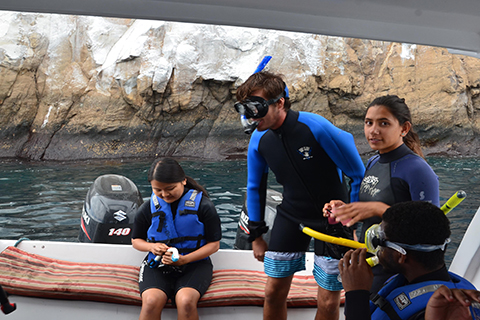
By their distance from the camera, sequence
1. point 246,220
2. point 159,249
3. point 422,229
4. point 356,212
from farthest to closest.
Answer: point 246,220, point 159,249, point 356,212, point 422,229

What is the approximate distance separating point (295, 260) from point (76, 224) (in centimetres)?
495

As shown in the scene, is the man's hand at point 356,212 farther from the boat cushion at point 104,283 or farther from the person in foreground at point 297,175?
the boat cushion at point 104,283

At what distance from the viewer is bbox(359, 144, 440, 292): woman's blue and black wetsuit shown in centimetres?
148

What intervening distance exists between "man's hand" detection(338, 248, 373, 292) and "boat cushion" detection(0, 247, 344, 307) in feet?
4.25

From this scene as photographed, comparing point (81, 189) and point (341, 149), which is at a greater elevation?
point (341, 149)

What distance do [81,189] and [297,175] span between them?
24.8 feet

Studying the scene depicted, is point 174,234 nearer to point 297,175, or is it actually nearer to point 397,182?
point 297,175

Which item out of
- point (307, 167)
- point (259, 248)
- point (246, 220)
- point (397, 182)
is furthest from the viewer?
point (246, 220)

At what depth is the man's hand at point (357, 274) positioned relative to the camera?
1.15m

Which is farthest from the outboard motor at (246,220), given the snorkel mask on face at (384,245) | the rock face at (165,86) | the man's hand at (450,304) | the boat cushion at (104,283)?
the rock face at (165,86)

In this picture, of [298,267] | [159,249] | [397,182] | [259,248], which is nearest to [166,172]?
[159,249]

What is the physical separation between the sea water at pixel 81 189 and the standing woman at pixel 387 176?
11.7ft

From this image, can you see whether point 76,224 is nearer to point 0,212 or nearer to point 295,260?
point 0,212

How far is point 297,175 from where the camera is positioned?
76.7 inches
